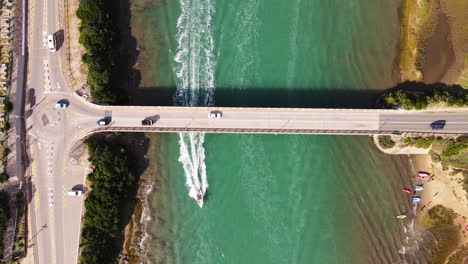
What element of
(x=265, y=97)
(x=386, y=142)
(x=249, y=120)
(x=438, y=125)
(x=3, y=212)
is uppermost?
(x=265, y=97)

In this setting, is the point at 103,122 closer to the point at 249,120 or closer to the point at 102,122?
the point at 102,122

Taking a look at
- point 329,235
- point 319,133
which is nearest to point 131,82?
point 319,133

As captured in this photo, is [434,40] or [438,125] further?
[434,40]

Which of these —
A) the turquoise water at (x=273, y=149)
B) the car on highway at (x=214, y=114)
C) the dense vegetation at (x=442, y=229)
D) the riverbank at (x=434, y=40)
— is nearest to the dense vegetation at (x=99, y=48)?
the turquoise water at (x=273, y=149)

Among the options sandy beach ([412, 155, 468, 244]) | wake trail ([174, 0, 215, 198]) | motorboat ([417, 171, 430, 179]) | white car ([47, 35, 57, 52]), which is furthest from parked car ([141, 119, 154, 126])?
motorboat ([417, 171, 430, 179])

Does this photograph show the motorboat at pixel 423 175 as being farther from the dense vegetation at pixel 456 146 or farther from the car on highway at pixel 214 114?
the car on highway at pixel 214 114

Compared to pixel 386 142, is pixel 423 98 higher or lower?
higher

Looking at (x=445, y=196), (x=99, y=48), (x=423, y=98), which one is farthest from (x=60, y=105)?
(x=445, y=196)
